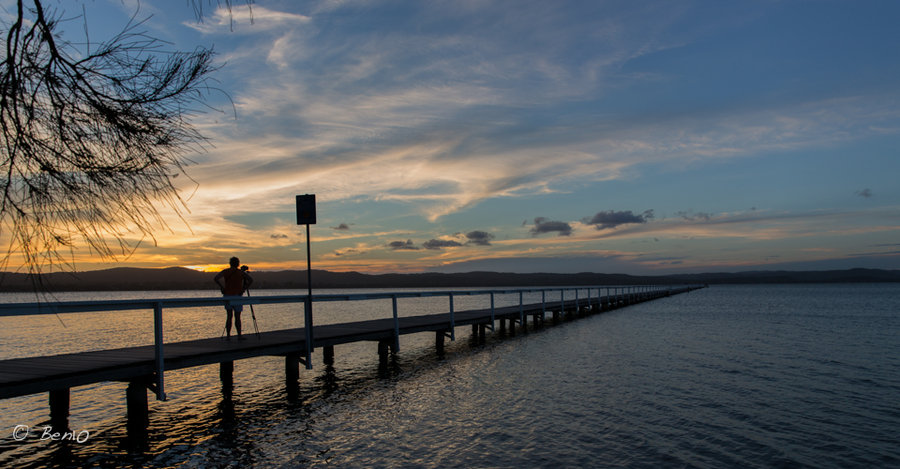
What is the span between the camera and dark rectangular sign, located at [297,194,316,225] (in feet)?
41.2

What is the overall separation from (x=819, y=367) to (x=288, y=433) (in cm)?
1523

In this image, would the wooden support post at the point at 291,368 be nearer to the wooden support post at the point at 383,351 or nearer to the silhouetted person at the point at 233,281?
the silhouetted person at the point at 233,281

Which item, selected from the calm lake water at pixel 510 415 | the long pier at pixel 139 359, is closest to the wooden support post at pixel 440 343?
the calm lake water at pixel 510 415

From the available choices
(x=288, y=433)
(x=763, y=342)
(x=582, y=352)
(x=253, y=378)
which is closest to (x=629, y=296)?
(x=763, y=342)

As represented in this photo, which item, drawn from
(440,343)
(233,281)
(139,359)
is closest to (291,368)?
(233,281)

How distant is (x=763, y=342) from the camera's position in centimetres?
2230

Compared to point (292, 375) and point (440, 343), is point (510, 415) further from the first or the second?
point (440, 343)

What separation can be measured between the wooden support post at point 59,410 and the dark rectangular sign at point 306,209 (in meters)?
5.53

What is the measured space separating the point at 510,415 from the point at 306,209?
663cm

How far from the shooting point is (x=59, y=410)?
9.58 m

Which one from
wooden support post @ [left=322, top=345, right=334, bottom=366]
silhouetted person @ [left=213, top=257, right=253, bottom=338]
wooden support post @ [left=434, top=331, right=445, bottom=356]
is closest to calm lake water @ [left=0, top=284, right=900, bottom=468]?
wooden support post @ [left=322, top=345, right=334, bottom=366]

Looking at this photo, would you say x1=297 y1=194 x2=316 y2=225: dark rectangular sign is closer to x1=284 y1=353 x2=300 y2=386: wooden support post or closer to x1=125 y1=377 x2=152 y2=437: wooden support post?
x1=284 y1=353 x2=300 y2=386: wooden support post

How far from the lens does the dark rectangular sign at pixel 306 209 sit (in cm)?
1257

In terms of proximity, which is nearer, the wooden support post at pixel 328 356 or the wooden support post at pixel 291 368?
the wooden support post at pixel 291 368
